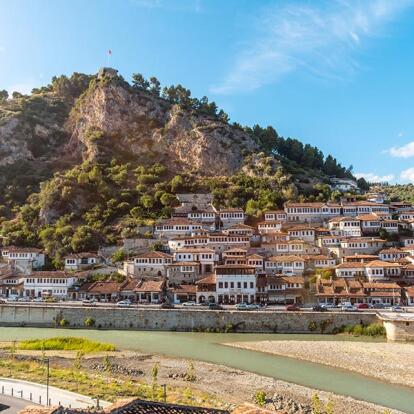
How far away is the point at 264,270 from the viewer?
5844 cm

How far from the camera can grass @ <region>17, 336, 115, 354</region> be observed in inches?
1464

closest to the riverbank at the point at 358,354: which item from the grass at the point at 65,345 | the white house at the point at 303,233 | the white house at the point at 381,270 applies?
the grass at the point at 65,345

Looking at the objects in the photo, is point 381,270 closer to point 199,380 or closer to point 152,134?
point 199,380

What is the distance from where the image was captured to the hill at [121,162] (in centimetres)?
7862

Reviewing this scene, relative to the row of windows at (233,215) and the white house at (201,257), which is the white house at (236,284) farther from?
the row of windows at (233,215)

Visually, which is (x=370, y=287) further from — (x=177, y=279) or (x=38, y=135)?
(x=38, y=135)

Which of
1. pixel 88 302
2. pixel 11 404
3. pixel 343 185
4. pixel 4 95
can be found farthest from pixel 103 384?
pixel 4 95

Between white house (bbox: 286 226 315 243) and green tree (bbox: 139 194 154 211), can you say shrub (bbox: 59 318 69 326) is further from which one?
green tree (bbox: 139 194 154 211)

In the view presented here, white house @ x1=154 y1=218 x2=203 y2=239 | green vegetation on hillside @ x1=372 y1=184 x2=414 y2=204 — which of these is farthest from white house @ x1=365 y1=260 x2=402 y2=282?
green vegetation on hillside @ x1=372 y1=184 x2=414 y2=204

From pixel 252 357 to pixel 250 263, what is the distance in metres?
23.7

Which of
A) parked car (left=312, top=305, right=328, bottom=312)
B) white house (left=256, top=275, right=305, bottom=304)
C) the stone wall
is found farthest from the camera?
white house (left=256, top=275, right=305, bottom=304)

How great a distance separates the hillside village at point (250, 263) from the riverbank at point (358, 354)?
12131 mm

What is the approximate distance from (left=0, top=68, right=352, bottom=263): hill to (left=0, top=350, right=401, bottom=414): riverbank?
1434 inches

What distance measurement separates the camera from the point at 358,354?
34.9 metres
